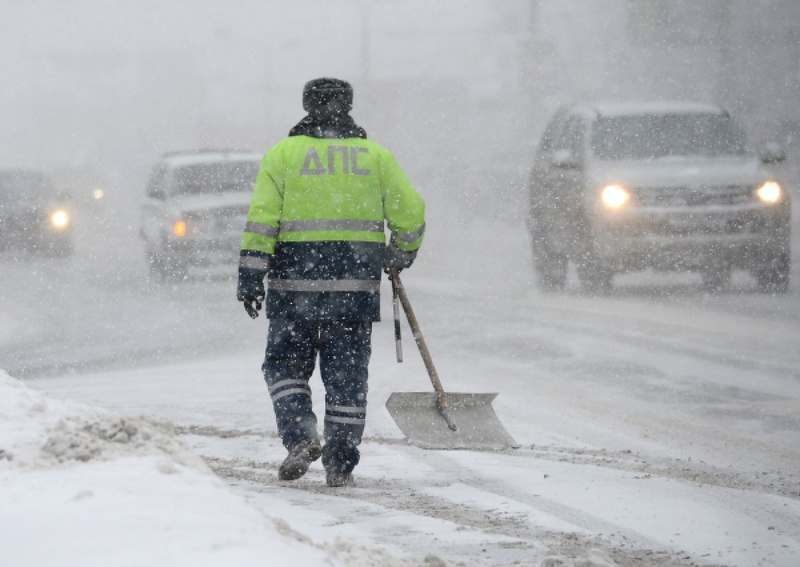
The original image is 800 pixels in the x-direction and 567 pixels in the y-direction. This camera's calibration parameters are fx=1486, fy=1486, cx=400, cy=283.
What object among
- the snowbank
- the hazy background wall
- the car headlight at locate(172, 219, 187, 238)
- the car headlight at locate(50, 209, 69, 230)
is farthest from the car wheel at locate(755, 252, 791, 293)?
the hazy background wall

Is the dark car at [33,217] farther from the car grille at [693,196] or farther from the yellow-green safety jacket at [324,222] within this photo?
the yellow-green safety jacket at [324,222]

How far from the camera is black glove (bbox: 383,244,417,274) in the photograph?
5.74 m

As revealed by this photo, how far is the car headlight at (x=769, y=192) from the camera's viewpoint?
13.0 metres

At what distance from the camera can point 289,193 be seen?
5.47m

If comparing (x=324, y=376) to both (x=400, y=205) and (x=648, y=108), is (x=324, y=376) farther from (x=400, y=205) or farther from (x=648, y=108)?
(x=648, y=108)

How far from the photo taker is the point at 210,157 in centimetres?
1825

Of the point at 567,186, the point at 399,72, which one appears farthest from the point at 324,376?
the point at 399,72

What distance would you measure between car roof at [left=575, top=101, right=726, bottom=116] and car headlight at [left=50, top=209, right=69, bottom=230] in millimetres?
11261

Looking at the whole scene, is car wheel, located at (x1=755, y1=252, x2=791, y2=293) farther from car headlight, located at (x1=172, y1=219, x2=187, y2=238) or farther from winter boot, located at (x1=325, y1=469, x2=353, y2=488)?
winter boot, located at (x1=325, y1=469, x2=353, y2=488)

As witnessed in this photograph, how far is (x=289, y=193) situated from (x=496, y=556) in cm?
189

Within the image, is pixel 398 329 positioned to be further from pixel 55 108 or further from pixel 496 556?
pixel 55 108

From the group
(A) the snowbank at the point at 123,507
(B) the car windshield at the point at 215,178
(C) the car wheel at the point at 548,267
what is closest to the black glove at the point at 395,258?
(A) the snowbank at the point at 123,507

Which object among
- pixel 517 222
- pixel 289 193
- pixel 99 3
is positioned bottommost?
pixel 517 222

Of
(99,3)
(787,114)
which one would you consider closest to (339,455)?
(787,114)
